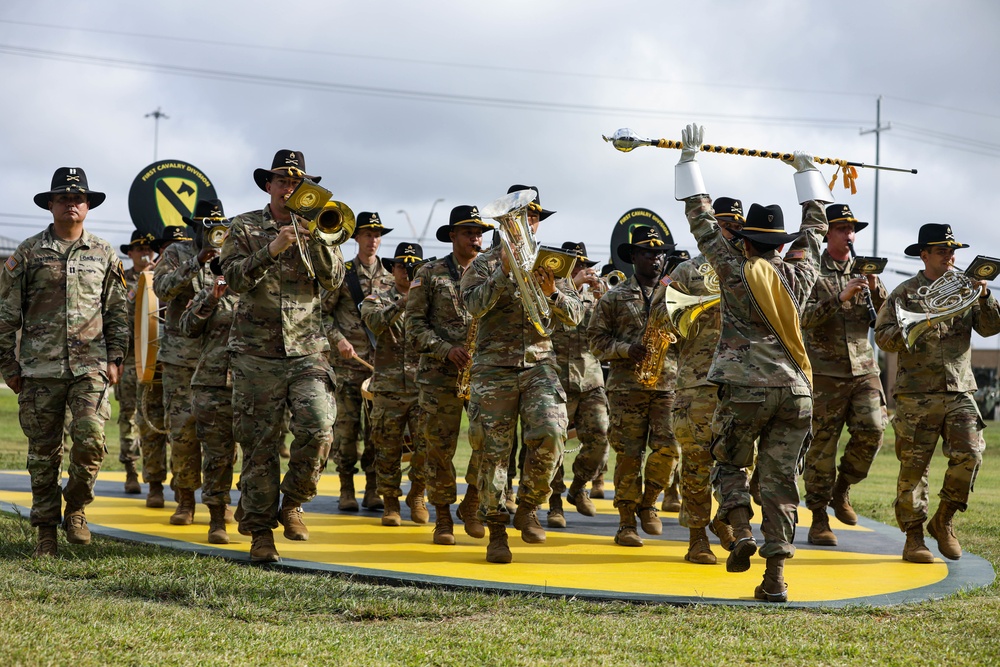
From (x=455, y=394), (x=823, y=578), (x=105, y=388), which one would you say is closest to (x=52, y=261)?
(x=105, y=388)

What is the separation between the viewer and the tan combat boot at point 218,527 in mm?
8859

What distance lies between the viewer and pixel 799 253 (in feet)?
25.2

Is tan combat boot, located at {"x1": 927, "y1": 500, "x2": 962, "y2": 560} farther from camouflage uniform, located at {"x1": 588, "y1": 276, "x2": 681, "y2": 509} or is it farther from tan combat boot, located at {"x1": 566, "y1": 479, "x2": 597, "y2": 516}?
tan combat boot, located at {"x1": 566, "y1": 479, "x2": 597, "y2": 516}

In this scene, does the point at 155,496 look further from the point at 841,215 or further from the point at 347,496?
the point at 841,215

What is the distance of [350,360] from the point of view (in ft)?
39.0

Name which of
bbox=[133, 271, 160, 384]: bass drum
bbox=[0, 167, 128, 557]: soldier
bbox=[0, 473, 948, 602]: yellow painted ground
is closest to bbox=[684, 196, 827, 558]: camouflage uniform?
bbox=[0, 473, 948, 602]: yellow painted ground

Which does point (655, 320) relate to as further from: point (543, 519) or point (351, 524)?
point (351, 524)

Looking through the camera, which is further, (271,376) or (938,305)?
(938,305)

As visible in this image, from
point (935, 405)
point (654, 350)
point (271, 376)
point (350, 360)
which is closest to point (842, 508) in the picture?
point (935, 405)

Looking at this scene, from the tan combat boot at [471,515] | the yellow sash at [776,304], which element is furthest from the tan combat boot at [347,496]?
the yellow sash at [776,304]

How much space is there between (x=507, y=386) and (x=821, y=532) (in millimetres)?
3155

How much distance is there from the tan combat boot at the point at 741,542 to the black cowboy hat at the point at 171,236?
19.7 feet

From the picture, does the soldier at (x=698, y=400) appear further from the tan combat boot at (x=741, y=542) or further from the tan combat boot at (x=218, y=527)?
the tan combat boot at (x=218, y=527)

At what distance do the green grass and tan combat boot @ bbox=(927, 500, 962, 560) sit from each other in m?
1.63
